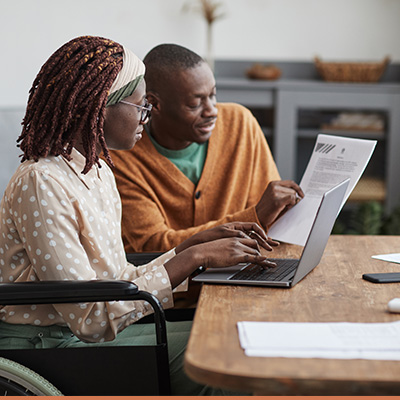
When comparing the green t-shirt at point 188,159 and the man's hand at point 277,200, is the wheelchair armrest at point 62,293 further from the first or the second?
the green t-shirt at point 188,159

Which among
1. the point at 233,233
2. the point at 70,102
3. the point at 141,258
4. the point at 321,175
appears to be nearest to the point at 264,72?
the point at 321,175

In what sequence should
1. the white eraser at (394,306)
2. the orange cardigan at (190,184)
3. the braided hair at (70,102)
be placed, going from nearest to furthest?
1. the white eraser at (394,306)
2. the braided hair at (70,102)
3. the orange cardigan at (190,184)

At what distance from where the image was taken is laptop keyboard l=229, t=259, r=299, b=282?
49.6 inches

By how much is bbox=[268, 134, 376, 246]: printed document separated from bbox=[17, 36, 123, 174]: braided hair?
561 millimetres

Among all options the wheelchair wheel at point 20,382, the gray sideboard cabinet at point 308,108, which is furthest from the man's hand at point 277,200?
the gray sideboard cabinet at point 308,108

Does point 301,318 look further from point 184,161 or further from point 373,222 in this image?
point 373,222

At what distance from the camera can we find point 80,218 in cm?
126

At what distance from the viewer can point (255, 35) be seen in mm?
4195

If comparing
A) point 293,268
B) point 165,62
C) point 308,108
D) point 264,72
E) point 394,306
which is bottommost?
point 308,108

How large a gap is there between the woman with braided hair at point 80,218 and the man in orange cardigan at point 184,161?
478 mm

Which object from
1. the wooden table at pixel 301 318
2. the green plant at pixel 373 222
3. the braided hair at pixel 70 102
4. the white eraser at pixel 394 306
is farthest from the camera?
the green plant at pixel 373 222

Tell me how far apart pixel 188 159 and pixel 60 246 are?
97 centimetres

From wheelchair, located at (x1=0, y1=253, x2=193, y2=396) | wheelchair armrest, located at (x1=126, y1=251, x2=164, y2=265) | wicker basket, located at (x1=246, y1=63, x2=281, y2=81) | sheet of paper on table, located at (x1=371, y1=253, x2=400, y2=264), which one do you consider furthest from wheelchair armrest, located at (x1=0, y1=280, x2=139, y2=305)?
wicker basket, located at (x1=246, y1=63, x2=281, y2=81)

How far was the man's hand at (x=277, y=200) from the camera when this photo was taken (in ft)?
5.41
